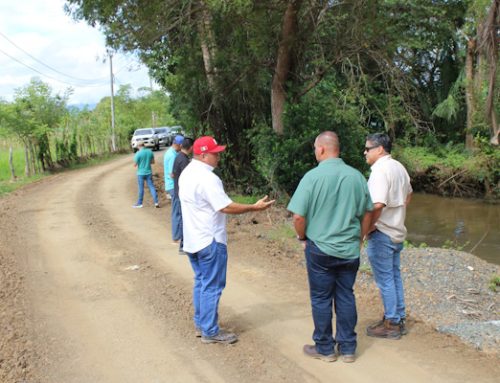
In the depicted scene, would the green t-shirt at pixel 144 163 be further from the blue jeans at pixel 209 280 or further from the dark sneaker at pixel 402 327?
the dark sneaker at pixel 402 327

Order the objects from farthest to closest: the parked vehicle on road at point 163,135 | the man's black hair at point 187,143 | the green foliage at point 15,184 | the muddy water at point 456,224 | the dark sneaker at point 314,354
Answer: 1. the parked vehicle on road at point 163,135
2. the green foliage at point 15,184
3. the muddy water at point 456,224
4. the man's black hair at point 187,143
5. the dark sneaker at point 314,354

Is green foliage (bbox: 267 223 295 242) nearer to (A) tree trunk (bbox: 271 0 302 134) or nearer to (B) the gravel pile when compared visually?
(B) the gravel pile

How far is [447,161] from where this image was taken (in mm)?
24078

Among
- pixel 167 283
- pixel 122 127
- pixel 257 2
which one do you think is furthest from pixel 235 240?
pixel 122 127

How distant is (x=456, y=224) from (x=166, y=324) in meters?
14.9

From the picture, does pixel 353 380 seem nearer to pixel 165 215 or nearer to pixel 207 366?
pixel 207 366

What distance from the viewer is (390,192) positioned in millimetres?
4730

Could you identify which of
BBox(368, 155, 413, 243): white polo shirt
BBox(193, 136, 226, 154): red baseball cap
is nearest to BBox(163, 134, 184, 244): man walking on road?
BBox(193, 136, 226, 154): red baseball cap

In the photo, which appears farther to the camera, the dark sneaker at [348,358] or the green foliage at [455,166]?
the green foliage at [455,166]

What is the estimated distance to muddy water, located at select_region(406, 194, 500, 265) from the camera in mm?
14617

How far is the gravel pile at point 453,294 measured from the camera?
203 inches

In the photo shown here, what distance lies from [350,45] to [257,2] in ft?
8.24

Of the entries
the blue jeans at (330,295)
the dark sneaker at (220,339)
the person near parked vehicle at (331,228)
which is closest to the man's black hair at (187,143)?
the dark sneaker at (220,339)

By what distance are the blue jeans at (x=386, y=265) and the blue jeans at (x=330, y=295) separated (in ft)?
2.04
